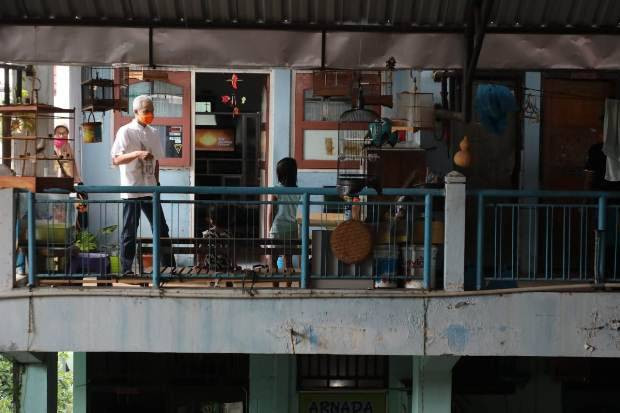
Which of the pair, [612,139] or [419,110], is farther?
[419,110]

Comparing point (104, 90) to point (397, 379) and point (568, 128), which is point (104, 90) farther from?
point (568, 128)

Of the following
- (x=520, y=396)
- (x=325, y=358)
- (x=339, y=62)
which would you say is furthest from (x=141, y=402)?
(x=339, y=62)

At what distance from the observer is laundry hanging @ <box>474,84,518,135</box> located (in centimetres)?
954

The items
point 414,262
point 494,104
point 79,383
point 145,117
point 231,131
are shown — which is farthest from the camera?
point 231,131

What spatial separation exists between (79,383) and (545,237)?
257 inches

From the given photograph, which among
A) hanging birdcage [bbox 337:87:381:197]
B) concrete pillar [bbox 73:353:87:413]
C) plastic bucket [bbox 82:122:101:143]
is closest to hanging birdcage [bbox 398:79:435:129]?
hanging birdcage [bbox 337:87:381:197]

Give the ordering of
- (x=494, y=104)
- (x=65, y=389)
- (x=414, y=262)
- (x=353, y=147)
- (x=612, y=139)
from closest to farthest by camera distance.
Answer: (x=414, y=262) < (x=612, y=139) < (x=494, y=104) < (x=353, y=147) < (x=65, y=389)

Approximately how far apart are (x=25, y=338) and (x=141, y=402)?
13.5 ft

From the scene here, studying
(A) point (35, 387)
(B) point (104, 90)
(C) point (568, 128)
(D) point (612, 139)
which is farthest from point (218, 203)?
(C) point (568, 128)

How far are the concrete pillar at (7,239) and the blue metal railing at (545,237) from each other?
4287mm

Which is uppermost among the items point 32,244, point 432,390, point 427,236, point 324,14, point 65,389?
point 324,14

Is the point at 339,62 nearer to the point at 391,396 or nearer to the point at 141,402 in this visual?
the point at 391,396

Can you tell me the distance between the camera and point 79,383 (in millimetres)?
11328

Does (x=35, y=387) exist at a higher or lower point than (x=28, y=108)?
lower
